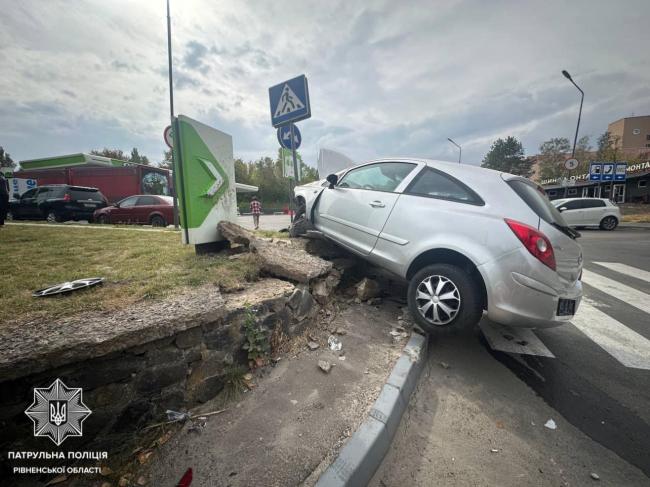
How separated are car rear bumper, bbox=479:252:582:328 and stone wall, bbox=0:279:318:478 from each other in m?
2.14

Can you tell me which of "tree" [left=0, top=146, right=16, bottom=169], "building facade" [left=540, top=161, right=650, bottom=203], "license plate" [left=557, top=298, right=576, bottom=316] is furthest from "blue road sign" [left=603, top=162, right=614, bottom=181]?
"tree" [left=0, top=146, right=16, bottom=169]

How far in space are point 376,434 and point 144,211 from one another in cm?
1190

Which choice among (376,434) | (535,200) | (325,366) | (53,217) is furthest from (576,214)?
(53,217)

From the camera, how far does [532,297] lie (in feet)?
7.72

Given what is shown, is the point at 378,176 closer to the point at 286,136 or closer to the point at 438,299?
the point at 438,299

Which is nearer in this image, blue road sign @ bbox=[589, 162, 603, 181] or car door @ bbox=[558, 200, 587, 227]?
car door @ bbox=[558, 200, 587, 227]

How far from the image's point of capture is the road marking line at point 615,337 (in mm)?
2828

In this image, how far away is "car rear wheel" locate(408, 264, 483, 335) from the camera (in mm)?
2541

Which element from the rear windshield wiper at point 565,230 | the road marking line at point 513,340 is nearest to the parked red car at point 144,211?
the road marking line at point 513,340

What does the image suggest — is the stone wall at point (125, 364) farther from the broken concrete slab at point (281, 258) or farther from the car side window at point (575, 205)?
the car side window at point (575, 205)

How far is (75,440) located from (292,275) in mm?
2110

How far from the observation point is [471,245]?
253 cm

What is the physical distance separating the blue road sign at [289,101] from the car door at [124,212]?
868cm

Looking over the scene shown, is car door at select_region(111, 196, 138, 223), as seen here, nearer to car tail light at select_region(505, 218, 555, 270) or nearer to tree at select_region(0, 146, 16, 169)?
car tail light at select_region(505, 218, 555, 270)
